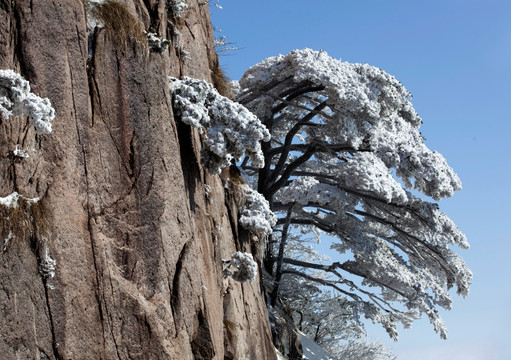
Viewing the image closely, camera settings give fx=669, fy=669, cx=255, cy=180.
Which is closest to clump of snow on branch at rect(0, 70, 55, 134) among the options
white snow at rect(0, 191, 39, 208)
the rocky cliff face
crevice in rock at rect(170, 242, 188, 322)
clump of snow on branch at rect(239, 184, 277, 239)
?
the rocky cliff face

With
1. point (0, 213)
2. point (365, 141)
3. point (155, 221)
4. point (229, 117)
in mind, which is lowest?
point (0, 213)

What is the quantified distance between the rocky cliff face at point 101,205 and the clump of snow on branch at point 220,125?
28cm

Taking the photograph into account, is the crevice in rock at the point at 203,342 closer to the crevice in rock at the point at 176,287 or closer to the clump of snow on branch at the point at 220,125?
the crevice in rock at the point at 176,287

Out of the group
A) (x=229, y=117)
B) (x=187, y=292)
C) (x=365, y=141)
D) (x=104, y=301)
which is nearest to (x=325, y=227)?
(x=365, y=141)

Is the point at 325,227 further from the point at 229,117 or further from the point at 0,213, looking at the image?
the point at 0,213

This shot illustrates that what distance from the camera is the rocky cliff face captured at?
6.01 meters

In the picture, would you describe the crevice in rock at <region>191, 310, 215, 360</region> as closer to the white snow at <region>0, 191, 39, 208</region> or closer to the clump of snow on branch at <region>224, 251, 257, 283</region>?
the clump of snow on branch at <region>224, 251, 257, 283</region>

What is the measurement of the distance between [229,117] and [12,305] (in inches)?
145

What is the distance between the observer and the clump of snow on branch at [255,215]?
9.76 metres

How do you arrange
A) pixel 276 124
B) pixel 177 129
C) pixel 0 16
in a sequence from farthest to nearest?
pixel 276 124 → pixel 177 129 → pixel 0 16

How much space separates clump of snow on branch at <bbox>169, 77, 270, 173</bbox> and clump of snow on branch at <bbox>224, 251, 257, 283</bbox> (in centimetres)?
126

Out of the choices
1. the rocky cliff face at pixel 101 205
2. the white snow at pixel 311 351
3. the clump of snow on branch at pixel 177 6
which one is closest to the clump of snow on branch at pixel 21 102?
the rocky cliff face at pixel 101 205

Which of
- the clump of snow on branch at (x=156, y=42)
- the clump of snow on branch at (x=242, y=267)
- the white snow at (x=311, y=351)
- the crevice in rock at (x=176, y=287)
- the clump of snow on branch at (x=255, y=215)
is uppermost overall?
the clump of snow on branch at (x=156, y=42)

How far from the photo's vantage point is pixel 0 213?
5879 mm
